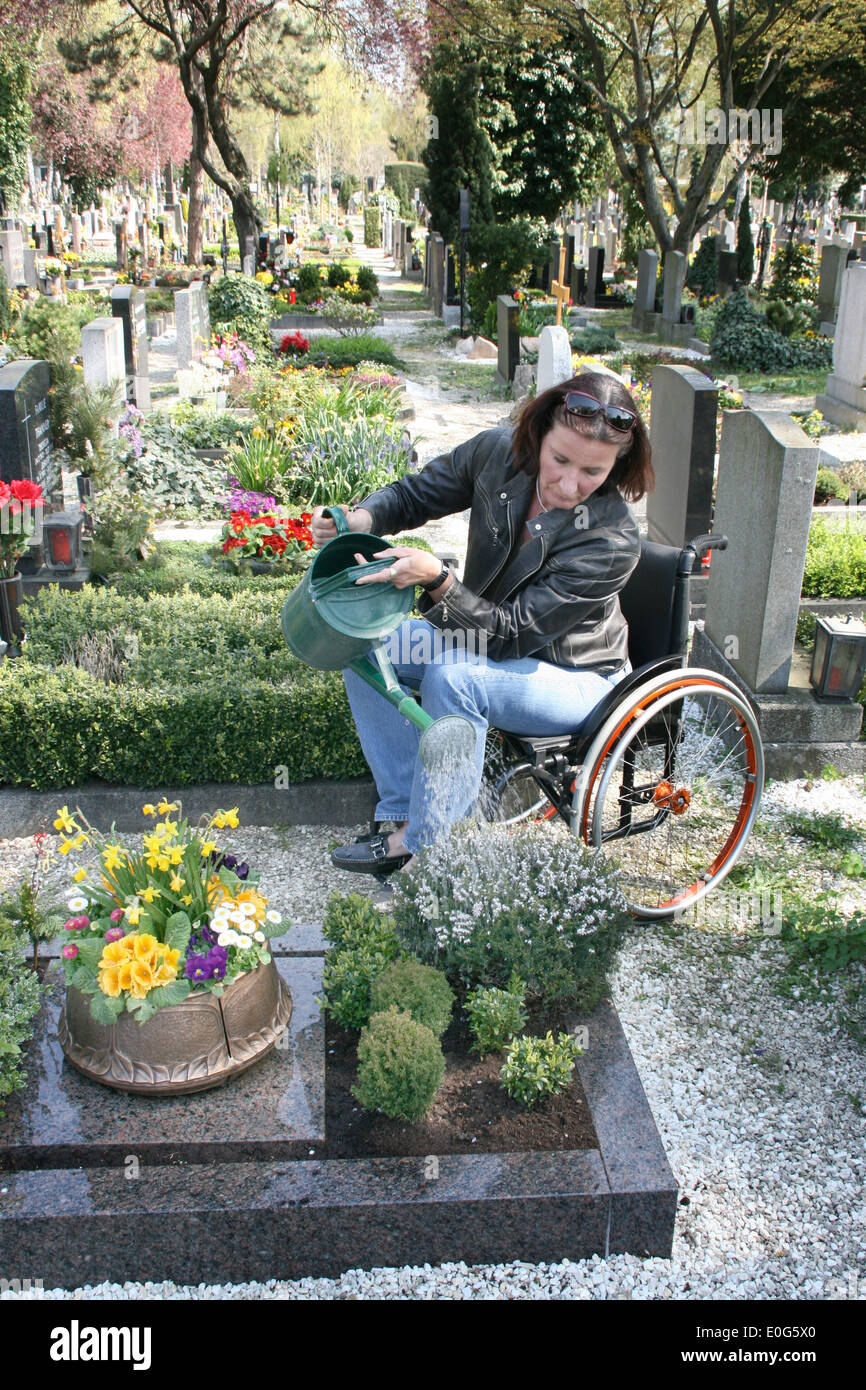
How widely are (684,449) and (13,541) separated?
3.48 m

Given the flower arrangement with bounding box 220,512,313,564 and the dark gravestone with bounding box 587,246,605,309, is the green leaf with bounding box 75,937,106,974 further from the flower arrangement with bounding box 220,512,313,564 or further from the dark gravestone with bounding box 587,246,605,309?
the dark gravestone with bounding box 587,246,605,309

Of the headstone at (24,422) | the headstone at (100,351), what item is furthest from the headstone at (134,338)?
the headstone at (24,422)

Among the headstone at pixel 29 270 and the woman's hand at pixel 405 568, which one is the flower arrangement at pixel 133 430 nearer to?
the woman's hand at pixel 405 568

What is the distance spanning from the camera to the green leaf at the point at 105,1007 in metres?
2.40

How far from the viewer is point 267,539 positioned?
20.4 ft

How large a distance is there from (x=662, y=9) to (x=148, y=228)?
1762cm

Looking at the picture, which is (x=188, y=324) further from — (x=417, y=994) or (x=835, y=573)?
(x=417, y=994)

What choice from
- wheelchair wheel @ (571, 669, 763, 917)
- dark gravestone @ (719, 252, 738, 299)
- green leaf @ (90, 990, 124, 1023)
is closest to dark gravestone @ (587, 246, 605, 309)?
dark gravestone @ (719, 252, 738, 299)

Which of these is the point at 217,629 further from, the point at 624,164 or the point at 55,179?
the point at 55,179

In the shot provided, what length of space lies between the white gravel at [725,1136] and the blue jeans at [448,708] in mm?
608

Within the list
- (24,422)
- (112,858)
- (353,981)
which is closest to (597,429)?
(353,981)

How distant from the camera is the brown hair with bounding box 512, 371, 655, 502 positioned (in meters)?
3.18

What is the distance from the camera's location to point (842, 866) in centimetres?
403

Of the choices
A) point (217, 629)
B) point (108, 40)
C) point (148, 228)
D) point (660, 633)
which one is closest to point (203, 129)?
point (108, 40)
